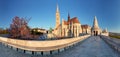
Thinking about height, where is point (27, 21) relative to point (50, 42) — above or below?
above

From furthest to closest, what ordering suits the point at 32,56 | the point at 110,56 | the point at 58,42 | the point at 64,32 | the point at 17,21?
1. the point at 64,32
2. the point at 17,21
3. the point at 58,42
4. the point at 32,56
5. the point at 110,56

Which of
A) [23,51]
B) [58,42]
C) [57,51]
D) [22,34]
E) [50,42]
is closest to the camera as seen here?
[57,51]

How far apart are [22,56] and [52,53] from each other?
1578 millimetres

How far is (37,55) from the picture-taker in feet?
23.3

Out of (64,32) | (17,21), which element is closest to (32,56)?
(17,21)

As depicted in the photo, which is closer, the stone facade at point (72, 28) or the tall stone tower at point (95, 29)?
the tall stone tower at point (95, 29)

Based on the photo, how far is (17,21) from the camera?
71.4 feet

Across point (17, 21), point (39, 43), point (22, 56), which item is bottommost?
point (22, 56)

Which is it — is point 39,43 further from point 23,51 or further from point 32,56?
point 32,56

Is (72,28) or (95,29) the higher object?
(72,28)

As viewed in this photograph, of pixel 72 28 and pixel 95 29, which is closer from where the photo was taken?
pixel 95 29

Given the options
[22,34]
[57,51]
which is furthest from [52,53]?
[22,34]

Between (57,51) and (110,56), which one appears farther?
(57,51)

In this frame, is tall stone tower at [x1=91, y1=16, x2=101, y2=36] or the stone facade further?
the stone facade
